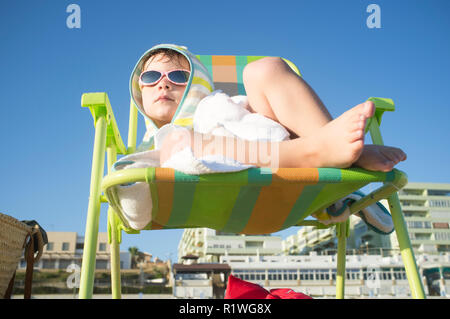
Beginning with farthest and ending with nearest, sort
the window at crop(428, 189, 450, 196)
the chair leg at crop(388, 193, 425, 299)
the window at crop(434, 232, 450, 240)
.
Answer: the window at crop(428, 189, 450, 196), the window at crop(434, 232, 450, 240), the chair leg at crop(388, 193, 425, 299)

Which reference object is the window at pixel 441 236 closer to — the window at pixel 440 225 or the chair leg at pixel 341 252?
the window at pixel 440 225

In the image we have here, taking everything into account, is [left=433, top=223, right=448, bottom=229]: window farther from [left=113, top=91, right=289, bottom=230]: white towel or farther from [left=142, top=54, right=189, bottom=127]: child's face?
[left=113, top=91, right=289, bottom=230]: white towel

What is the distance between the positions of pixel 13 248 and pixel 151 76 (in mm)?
674

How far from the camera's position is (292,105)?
2.82ft

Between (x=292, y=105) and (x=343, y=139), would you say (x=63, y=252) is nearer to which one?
(x=292, y=105)

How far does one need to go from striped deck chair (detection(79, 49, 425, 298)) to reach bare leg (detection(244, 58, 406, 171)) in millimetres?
38

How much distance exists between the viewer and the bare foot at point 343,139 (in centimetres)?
70

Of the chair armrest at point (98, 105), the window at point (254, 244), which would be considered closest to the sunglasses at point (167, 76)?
the chair armrest at point (98, 105)

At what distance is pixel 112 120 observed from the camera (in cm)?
112

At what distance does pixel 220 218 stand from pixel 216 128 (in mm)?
258

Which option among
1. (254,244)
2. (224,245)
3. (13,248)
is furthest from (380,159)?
(254,244)

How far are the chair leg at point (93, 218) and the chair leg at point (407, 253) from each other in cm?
71

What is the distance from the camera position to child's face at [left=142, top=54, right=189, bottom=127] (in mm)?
1142

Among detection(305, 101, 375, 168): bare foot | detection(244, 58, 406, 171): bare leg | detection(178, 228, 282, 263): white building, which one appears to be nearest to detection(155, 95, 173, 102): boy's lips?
detection(244, 58, 406, 171): bare leg
